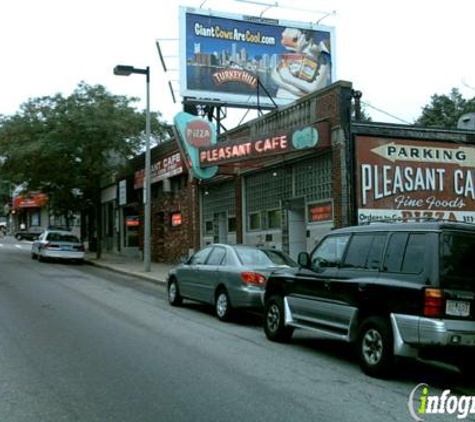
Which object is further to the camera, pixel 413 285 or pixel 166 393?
pixel 413 285

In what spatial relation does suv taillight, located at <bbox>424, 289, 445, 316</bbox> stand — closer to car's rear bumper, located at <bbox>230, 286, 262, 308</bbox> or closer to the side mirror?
the side mirror

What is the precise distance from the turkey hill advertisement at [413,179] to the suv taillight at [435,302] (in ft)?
29.8

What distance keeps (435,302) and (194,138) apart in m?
15.7

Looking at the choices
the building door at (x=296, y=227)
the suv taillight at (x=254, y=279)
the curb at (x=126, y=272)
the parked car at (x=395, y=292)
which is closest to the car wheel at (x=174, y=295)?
the suv taillight at (x=254, y=279)

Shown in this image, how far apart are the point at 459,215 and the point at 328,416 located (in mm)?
12613

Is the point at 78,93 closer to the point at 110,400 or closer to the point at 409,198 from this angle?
the point at 409,198

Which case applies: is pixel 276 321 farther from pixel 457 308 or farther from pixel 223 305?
pixel 457 308

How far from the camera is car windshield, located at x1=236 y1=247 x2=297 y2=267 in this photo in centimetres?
1255

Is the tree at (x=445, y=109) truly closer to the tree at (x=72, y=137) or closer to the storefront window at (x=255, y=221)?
the tree at (x=72, y=137)

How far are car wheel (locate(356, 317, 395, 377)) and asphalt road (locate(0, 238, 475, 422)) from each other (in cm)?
17

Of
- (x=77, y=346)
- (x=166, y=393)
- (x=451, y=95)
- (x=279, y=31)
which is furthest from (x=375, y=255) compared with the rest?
(x=451, y=95)

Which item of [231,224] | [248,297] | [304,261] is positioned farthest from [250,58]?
[304,261]

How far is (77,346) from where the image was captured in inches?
362

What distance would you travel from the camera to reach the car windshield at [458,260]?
281 inches
